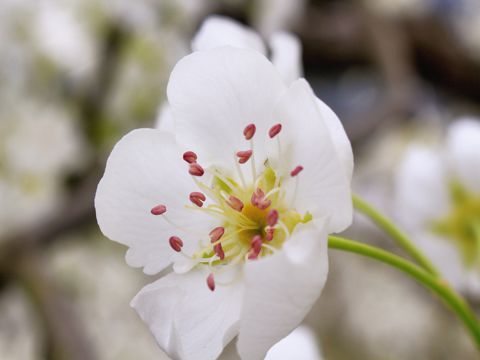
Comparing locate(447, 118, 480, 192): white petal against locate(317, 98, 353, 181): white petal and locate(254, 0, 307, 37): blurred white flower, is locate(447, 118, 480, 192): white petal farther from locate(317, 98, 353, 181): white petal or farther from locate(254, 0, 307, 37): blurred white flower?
locate(254, 0, 307, 37): blurred white flower

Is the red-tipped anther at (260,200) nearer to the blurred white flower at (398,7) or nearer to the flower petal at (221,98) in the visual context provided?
the flower petal at (221,98)

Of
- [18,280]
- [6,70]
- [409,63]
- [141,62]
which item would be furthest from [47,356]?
[409,63]

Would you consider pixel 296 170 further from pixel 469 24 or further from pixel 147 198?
pixel 469 24

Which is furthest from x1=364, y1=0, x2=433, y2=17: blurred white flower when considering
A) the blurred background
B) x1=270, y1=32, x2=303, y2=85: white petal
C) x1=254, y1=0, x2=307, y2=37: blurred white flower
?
x1=270, y1=32, x2=303, y2=85: white petal

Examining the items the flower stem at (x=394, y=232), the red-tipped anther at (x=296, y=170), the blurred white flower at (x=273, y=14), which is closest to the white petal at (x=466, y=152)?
the flower stem at (x=394, y=232)

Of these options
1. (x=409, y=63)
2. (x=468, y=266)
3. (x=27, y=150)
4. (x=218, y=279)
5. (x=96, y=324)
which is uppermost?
(x=218, y=279)

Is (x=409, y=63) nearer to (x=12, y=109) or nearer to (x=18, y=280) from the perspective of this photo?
(x=12, y=109)
